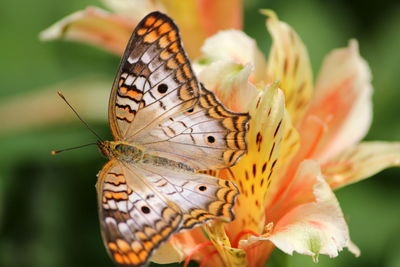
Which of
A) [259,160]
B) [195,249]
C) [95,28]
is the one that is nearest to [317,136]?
[259,160]

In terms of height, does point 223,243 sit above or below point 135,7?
below

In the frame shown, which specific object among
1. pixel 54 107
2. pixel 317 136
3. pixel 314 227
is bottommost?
pixel 314 227

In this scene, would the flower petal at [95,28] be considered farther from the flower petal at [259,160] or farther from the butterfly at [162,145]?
the flower petal at [259,160]

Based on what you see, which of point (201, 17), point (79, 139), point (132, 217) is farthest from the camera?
point (79, 139)

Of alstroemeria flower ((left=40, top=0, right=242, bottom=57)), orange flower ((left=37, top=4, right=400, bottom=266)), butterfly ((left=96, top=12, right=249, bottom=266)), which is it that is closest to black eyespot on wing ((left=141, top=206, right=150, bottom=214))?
butterfly ((left=96, top=12, right=249, bottom=266))

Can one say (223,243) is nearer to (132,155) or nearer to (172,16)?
(132,155)

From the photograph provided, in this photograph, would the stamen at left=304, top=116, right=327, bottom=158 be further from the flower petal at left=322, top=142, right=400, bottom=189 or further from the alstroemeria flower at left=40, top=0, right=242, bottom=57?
the alstroemeria flower at left=40, top=0, right=242, bottom=57
